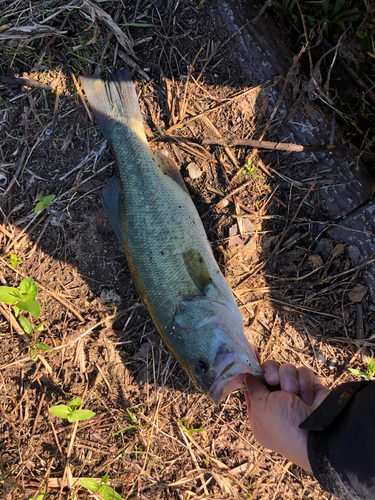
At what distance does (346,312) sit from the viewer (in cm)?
339

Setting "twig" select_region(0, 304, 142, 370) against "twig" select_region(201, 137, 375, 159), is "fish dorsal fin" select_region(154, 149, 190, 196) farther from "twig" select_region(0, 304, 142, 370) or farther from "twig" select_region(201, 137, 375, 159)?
"twig" select_region(0, 304, 142, 370)

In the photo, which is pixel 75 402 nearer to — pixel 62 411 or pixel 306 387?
pixel 62 411

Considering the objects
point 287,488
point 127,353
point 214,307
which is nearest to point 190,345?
point 214,307

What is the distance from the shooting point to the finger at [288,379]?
2.62 meters

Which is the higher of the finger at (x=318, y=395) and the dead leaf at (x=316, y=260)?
the dead leaf at (x=316, y=260)

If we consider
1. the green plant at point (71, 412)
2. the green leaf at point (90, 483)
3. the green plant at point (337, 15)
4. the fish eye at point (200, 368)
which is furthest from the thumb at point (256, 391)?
the green plant at point (337, 15)

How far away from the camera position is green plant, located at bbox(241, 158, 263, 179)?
3.39 metres

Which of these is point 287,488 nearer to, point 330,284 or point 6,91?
point 330,284

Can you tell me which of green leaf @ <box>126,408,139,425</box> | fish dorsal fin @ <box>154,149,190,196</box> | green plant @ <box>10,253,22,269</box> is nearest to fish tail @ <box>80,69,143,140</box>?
fish dorsal fin @ <box>154,149,190,196</box>

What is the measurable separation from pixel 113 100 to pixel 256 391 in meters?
3.23

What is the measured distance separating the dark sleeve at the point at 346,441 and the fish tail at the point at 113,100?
3.06 m

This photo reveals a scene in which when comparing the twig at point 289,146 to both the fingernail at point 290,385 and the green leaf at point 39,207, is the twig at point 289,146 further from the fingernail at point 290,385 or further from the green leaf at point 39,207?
the fingernail at point 290,385

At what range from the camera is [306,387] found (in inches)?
105

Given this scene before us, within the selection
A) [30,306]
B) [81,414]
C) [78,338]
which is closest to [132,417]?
[81,414]
